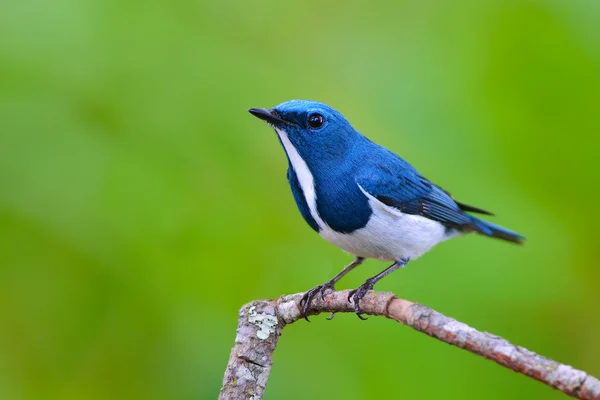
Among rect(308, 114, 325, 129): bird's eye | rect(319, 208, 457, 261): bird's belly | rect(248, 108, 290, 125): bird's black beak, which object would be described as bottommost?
rect(319, 208, 457, 261): bird's belly

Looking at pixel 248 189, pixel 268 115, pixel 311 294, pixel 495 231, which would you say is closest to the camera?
pixel 311 294

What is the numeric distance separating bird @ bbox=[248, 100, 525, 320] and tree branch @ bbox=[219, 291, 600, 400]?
606 mm

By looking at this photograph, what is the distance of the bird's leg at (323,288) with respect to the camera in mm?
3243

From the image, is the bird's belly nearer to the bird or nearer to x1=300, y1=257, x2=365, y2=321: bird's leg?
the bird

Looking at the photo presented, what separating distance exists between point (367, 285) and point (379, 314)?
33.2 inches

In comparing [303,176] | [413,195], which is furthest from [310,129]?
[413,195]

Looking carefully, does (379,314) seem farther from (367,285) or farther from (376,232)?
(376,232)

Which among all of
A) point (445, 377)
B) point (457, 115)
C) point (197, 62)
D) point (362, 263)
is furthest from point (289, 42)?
point (445, 377)

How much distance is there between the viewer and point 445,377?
3.96m

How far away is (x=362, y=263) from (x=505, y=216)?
2.89 ft

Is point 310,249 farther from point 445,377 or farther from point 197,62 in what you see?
point 197,62

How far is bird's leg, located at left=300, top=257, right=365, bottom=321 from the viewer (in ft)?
10.6

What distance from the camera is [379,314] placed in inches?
116

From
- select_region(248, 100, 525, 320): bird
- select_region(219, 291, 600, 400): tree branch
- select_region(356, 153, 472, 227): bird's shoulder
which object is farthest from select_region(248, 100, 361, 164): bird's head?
select_region(219, 291, 600, 400): tree branch
